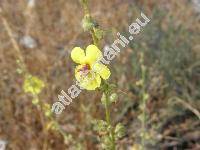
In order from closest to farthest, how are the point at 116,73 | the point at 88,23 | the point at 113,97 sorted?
1. the point at 88,23
2. the point at 113,97
3. the point at 116,73

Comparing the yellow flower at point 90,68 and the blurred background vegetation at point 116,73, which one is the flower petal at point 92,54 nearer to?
the yellow flower at point 90,68

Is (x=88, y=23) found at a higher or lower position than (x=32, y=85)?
lower

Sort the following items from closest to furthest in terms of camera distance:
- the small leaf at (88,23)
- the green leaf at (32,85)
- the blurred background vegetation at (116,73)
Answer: the small leaf at (88,23) < the green leaf at (32,85) < the blurred background vegetation at (116,73)

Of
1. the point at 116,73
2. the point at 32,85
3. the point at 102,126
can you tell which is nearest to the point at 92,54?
the point at 102,126

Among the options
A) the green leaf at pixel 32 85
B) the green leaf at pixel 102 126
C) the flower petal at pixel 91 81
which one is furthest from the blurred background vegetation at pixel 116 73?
the flower petal at pixel 91 81

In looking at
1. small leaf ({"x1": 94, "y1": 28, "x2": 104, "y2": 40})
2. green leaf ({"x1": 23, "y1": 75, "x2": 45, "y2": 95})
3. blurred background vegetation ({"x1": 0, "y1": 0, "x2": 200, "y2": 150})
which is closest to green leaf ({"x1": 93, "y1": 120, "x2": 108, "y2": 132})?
small leaf ({"x1": 94, "y1": 28, "x2": 104, "y2": 40})

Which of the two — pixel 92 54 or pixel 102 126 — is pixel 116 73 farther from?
pixel 92 54

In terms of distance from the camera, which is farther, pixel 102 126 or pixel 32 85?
pixel 32 85
